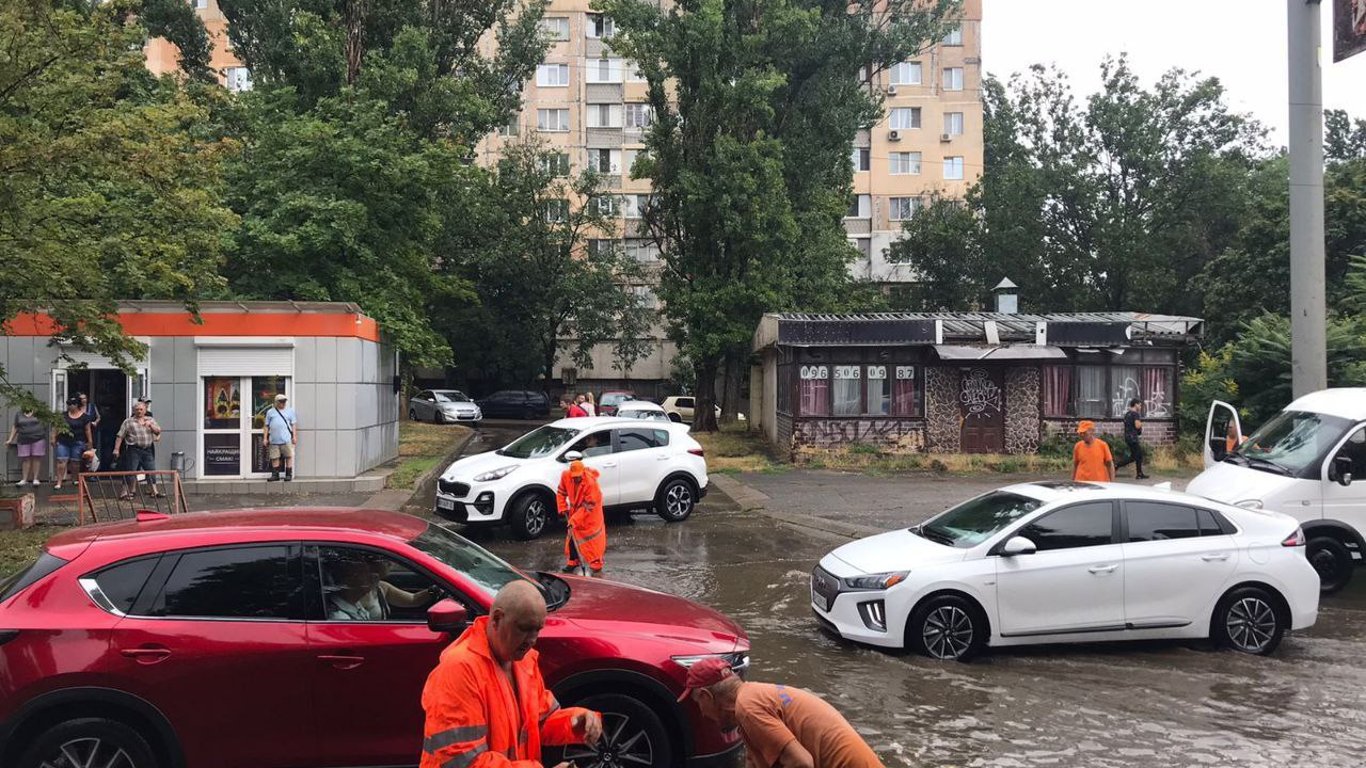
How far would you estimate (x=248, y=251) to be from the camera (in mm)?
23031

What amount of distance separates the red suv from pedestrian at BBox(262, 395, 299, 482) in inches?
503

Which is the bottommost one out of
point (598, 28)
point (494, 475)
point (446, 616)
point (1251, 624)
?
point (1251, 624)

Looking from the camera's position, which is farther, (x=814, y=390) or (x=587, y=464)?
(x=814, y=390)

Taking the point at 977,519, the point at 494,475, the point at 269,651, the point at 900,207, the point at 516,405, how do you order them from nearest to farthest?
1. the point at 269,651
2. the point at 977,519
3. the point at 494,475
4. the point at 516,405
5. the point at 900,207

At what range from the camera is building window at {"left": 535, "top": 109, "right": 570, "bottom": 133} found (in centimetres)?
5850

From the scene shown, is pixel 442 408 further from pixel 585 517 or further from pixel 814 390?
pixel 585 517

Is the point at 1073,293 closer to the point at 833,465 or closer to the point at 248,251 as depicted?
the point at 833,465

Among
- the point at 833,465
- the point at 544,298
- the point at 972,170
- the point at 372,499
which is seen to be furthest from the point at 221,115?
the point at 972,170

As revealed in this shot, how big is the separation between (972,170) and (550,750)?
189ft

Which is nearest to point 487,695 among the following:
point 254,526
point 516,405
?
point 254,526

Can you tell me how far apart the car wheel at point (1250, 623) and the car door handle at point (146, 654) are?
25.5ft

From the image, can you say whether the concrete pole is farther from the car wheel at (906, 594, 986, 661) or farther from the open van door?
the car wheel at (906, 594, 986, 661)

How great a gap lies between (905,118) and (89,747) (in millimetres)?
58220

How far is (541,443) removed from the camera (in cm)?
1527
